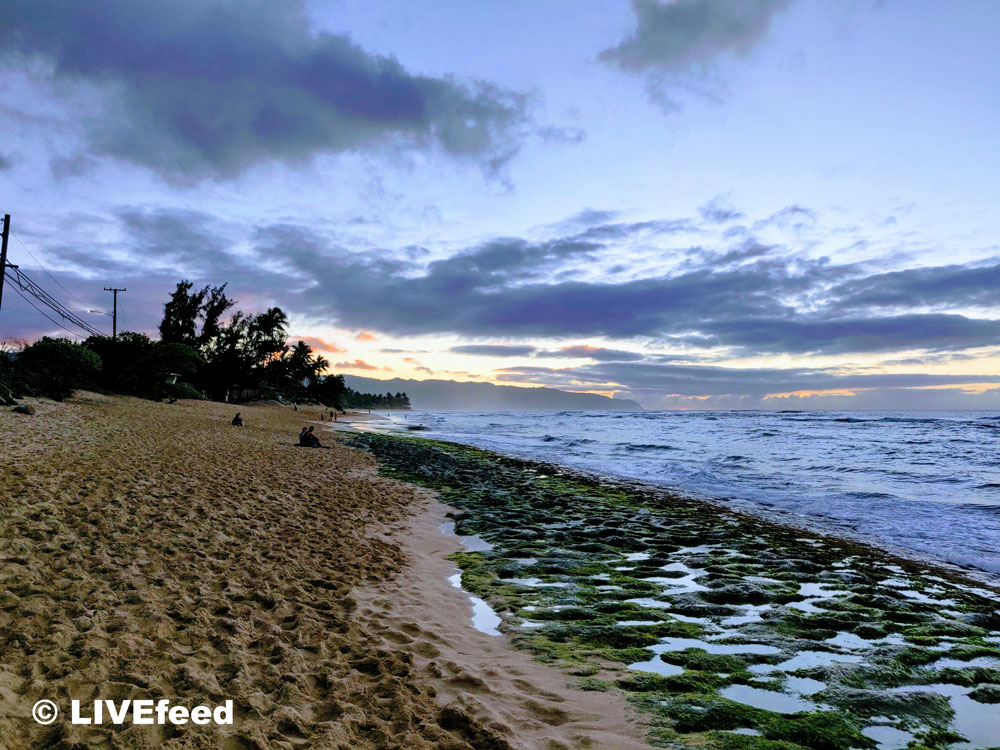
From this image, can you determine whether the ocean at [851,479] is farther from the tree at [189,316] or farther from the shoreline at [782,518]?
the tree at [189,316]

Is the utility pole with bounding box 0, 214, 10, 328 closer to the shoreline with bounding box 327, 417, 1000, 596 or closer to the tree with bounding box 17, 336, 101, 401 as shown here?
the tree with bounding box 17, 336, 101, 401

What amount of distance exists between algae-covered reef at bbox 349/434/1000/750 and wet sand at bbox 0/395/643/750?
1.93ft

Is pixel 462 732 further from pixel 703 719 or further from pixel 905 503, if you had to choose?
pixel 905 503

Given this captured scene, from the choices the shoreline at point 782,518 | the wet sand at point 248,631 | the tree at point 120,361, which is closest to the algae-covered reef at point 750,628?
the shoreline at point 782,518

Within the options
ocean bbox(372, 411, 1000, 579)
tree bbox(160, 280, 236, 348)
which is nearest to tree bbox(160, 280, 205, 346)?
tree bbox(160, 280, 236, 348)

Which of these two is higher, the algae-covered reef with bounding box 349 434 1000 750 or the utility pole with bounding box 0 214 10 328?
the utility pole with bounding box 0 214 10 328

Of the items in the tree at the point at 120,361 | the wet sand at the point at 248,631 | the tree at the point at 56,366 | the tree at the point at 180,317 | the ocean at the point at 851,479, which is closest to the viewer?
the wet sand at the point at 248,631

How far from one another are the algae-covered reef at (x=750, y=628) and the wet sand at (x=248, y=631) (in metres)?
0.59

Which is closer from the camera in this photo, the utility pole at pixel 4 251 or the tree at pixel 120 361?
the utility pole at pixel 4 251

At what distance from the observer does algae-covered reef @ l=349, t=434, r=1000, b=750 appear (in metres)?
3.88

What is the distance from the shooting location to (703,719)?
383 centimetres

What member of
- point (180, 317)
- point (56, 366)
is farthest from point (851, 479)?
point (180, 317)

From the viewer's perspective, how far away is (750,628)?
5582mm

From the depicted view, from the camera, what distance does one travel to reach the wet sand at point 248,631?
11.0 feet
